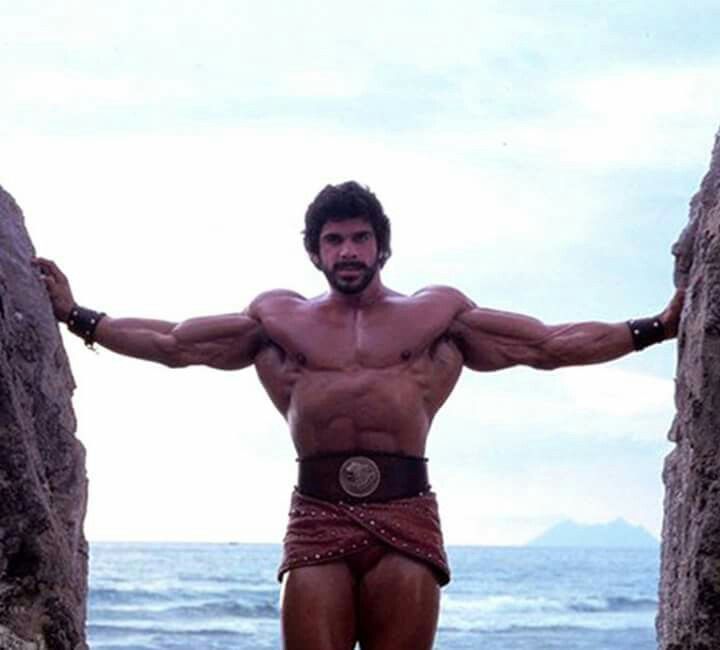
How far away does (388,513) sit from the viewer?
638 centimetres

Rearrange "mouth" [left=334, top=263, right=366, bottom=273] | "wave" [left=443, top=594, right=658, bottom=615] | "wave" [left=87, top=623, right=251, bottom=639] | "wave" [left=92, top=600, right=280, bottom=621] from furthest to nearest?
1. "wave" [left=443, top=594, right=658, bottom=615]
2. "wave" [left=92, top=600, right=280, bottom=621]
3. "wave" [left=87, top=623, right=251, bottom=639]
4. "mouth" [left=334, top=263, right=366, bottom=273]

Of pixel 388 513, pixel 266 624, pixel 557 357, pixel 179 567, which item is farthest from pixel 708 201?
pixel 179 567

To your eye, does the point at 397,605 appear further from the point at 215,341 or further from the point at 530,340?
the point at 215,341

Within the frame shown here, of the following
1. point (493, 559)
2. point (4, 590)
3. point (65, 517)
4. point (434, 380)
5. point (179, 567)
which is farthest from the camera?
point (493, 559)

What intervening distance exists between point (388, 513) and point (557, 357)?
0.88 metres

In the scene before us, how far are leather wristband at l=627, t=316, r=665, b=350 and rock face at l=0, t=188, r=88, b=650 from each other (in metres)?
2.05

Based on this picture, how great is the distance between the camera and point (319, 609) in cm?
630

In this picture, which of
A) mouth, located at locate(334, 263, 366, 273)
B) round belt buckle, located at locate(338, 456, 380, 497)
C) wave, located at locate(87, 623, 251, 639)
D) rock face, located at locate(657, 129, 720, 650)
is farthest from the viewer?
wave, located at locate(87, 623, 251, 639)

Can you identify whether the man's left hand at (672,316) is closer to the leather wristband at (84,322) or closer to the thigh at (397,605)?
the thigh at (397,605)

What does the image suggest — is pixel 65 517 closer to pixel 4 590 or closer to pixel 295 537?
pixel 4 590

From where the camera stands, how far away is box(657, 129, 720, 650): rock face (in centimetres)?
571

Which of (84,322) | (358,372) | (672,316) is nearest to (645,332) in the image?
(672,316)

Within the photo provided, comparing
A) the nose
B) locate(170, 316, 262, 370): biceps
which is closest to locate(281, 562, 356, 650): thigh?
locate(170, 316, 262, 370): biceps

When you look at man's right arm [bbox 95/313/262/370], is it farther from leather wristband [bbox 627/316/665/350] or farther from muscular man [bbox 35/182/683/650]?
leather wristband [bbox 627/316/665/350]
